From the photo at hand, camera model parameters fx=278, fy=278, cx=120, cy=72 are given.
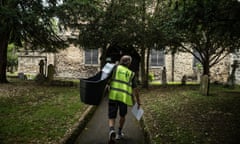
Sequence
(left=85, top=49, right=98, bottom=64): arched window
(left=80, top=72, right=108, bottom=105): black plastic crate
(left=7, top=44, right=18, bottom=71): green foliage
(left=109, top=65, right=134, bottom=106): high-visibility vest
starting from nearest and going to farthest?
(left=80, top=72, right=108, bottom=105): black plastic crate < (left=109, top=65, right=134, bottom=106): high-visibility vest < (left=85, top=49, right=98, bottom=64): arched window < (left=7, top=44, right=18, bottom=71): green foliage

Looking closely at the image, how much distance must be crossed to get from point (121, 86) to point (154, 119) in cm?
287

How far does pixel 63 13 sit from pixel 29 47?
5.13 metres

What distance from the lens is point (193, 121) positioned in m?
8.25

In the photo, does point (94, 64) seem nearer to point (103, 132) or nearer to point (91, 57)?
point (91, 57)

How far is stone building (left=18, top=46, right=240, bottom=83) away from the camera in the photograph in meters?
28.1

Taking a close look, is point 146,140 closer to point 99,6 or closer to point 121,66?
point 121,66

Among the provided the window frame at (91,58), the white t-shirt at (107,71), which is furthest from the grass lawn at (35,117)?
the window frame at (91,58)

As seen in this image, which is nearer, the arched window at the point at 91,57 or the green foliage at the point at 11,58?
the arched window at the point at 91,57

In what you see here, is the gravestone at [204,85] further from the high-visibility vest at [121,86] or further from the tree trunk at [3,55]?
the tree trunk at [3,55]

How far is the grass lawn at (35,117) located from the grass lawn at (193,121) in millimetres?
2376

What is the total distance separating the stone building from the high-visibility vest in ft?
69.9

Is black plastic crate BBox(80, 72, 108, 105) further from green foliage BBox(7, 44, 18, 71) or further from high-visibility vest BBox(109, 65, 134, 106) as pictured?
green foliage BBox(7, 44, 18, 71)

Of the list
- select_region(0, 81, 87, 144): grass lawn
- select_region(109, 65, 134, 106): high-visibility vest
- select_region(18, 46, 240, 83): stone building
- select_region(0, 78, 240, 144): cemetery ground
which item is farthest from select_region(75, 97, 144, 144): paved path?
select_region(18, 46, 240, 83): stone building

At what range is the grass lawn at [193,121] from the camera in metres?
6.64
